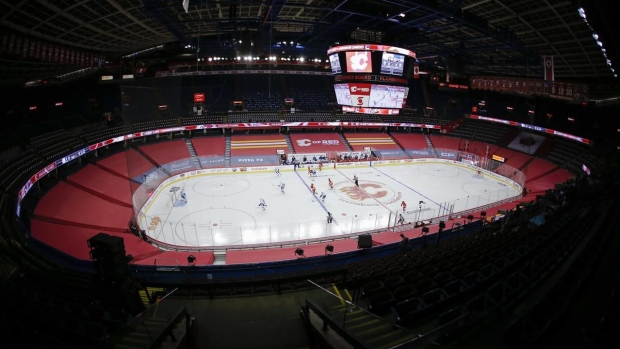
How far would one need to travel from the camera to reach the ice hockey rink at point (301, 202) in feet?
60.7

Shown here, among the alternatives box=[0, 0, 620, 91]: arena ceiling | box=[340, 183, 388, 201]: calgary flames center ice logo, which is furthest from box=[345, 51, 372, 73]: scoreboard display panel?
box=[340, 183, 388, 201]: calgary flames center ice logo

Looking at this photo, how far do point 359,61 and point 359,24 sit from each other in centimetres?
667

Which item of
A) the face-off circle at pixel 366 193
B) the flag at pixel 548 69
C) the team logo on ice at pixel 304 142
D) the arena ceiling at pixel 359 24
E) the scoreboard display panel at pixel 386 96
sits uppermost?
the arena ceiling at pixel 359 24

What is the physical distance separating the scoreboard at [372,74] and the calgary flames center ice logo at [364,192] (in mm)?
7046

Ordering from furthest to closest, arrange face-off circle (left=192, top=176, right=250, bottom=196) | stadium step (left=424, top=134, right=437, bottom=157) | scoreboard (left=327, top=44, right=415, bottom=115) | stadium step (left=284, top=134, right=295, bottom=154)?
1. stadium step (left=424, top=134, right=437, bottom=157)
2. stadium step (left=284, top=134, right=295, bottom=154)
3. face-off circle (left=192, top=176, right=250, bottom=196)
4. scoreboard (left=327, top=44, right=415, bottom=115)

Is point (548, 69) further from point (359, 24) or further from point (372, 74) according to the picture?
point (359, 24)

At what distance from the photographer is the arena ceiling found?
17.5 meters

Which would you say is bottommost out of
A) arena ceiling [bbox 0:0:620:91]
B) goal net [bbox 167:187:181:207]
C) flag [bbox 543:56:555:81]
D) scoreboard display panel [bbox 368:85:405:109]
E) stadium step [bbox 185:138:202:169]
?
goal net [bbox 167:187:181:207]

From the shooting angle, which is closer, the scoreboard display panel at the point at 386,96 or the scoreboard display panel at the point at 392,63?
the scoreboard display panel at the point at 392,63

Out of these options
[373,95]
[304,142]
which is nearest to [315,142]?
[304,142]

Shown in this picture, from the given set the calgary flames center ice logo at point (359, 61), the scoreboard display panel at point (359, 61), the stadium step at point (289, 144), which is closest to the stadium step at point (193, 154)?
the stadium step at point (289, 144)

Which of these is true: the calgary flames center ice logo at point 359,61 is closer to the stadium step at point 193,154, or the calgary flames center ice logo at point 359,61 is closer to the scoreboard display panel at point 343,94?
the scoreboard display panel at point 343,94

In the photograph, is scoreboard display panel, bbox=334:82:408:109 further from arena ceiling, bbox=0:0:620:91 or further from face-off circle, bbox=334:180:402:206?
face-off circle, bbox=334:180:402:206

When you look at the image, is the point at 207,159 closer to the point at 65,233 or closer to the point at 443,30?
the point at 65,233
